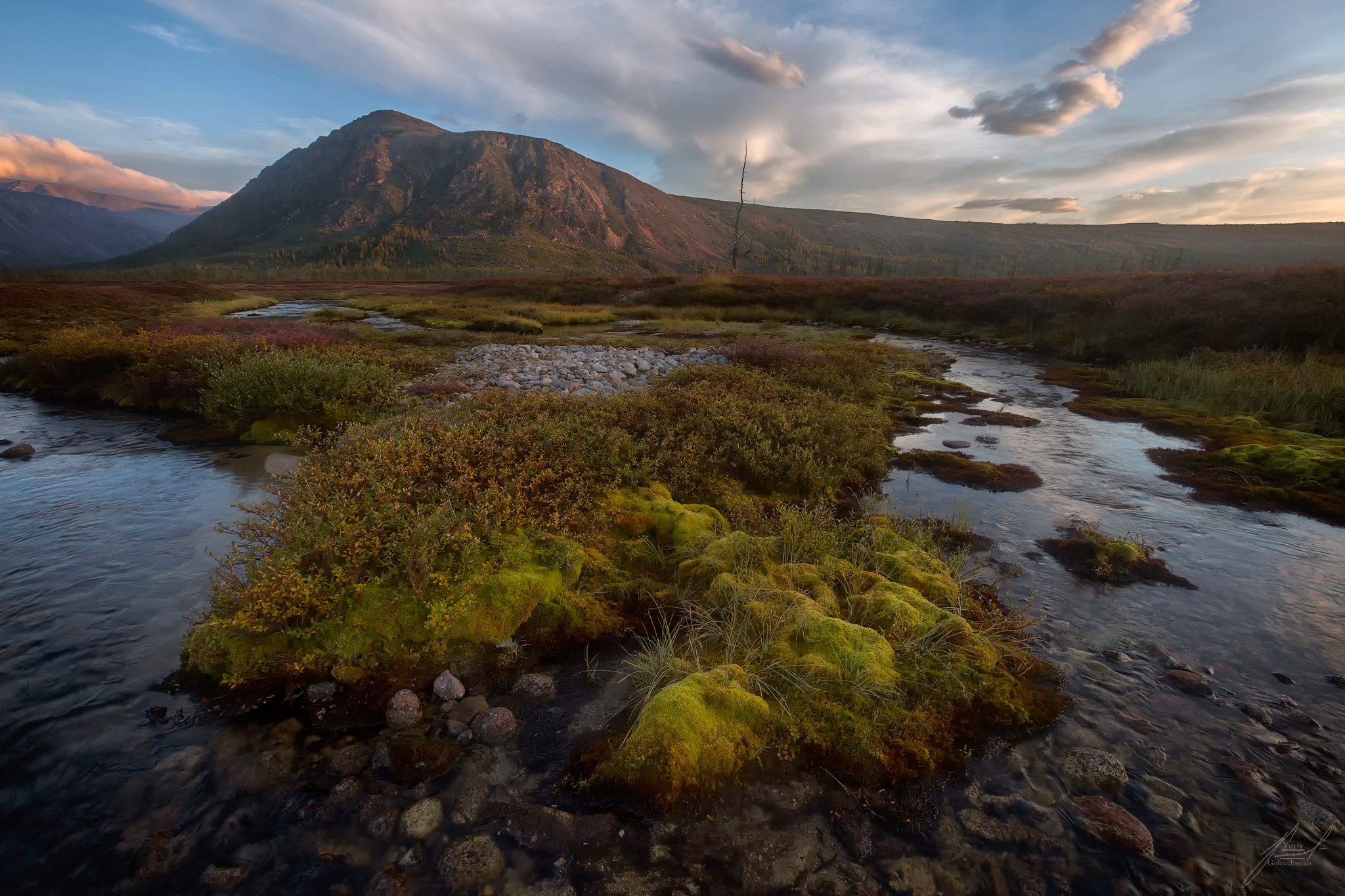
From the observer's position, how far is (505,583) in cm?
532

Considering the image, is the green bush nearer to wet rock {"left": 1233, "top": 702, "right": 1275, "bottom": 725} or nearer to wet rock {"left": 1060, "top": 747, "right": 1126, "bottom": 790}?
wet rock {"left": 1060, "top": 747, "right": 1126, "bottom": 790}

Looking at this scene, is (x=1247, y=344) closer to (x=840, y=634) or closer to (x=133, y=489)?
(x=840, y=634)

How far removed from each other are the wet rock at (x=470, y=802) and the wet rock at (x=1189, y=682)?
221 inches

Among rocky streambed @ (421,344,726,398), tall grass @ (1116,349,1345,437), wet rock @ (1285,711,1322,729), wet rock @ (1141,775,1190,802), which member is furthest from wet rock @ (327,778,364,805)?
tall grass @ (1116,349,1345,437)

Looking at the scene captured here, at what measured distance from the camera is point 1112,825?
3486 millimetres

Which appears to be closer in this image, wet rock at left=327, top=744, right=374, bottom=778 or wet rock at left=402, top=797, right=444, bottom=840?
wet rock at left=402, top=797, right=444, bottom=840

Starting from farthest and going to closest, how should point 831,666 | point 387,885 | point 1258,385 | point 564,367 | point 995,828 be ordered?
point 564,367 < point 1258,385 < point 831,666 < point 995,828 < point 387,885

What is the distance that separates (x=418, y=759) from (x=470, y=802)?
56 cm

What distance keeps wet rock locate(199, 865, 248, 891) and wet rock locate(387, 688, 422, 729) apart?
1116mm

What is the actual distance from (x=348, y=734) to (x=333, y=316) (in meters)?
36.7

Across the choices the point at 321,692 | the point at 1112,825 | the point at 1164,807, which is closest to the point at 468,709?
the point at 321,692

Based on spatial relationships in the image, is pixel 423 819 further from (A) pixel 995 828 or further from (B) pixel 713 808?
(A) pixel 995 828

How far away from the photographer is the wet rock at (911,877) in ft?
10.3

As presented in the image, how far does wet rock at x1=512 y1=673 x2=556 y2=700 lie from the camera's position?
14.9ft
